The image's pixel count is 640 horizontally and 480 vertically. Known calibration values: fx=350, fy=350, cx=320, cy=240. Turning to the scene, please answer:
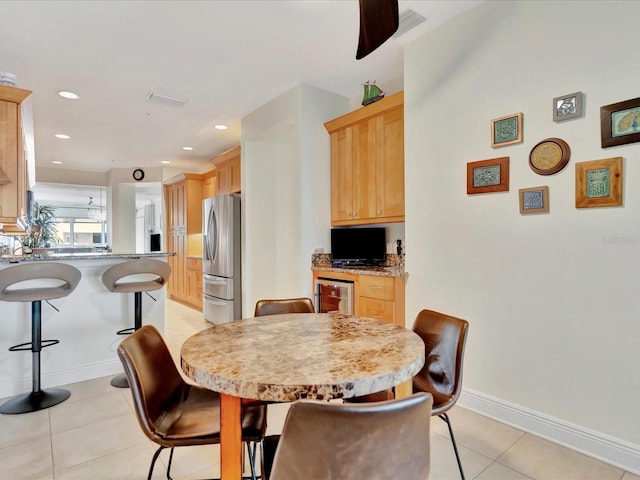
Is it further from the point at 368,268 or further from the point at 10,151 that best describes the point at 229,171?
the point at 368,268

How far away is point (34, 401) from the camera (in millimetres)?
2531

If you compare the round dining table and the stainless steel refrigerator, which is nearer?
the round dining table

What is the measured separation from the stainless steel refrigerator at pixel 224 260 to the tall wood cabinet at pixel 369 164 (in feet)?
5.04

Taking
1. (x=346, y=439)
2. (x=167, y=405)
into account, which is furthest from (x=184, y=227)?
(x=346, y=439)

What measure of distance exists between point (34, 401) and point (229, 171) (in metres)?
3.49

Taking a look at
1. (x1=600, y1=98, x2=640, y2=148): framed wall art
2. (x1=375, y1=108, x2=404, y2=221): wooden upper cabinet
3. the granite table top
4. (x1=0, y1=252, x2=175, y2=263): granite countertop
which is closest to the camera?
the granite table top

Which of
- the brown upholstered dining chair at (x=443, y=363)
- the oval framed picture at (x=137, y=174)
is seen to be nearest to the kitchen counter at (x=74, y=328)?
the brown upholstered dining chair at (x=443, y=363)

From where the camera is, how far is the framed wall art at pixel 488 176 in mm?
2250

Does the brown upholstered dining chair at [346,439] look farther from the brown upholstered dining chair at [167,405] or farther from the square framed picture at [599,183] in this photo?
the square framed picture at [599,183]

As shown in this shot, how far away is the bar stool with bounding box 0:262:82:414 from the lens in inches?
95.0

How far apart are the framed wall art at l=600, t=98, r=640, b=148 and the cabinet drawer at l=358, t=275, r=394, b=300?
1.61 m

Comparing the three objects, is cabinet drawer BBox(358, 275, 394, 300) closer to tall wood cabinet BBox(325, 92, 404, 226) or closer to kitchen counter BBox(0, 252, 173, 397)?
tall wood cabinet BBox(325, 92, 404, 226)

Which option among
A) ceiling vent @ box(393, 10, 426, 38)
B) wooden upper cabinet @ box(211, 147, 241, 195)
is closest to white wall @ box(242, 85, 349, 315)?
wooden upper cabinet @ box(211, 147, 241, 195)

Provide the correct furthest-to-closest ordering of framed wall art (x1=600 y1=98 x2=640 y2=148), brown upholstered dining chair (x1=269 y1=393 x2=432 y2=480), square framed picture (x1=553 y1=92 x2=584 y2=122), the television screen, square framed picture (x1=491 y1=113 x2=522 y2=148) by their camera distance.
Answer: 1. the television screen
2. square framed picture (x1=491 y1=113 x2=522 y2=148)
3. square framed picture (x1=553 y1=92 x2=584 y2=122)
4. framed wall art (x1=600 y1=98 x2=640 y2=148)
5. brown upholstered dining chair (x1=269 y1=393 x2=432 y2=480)
